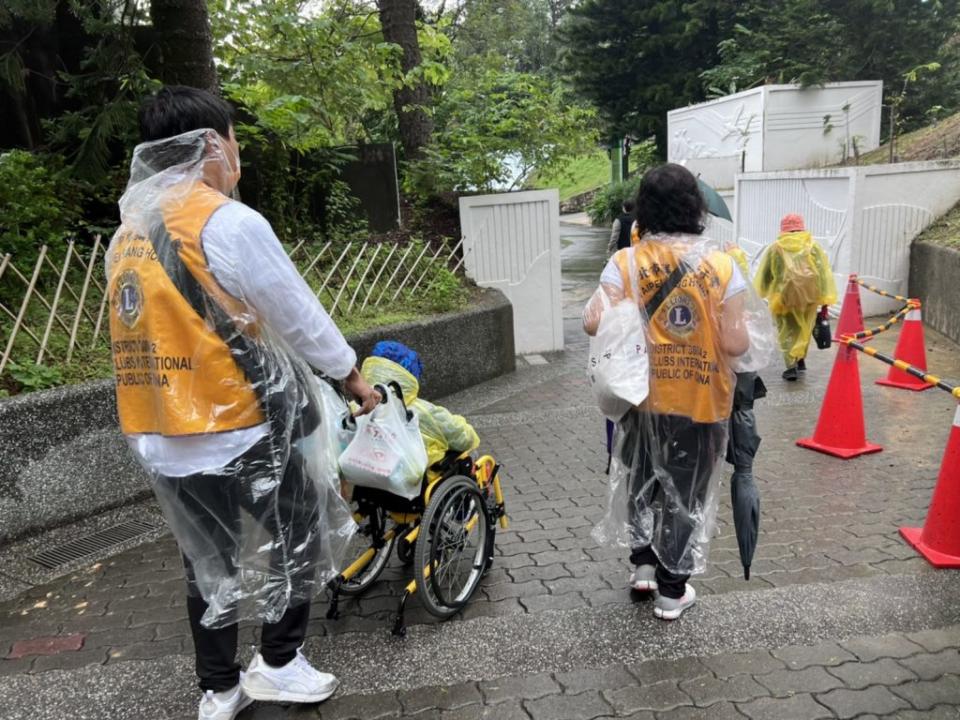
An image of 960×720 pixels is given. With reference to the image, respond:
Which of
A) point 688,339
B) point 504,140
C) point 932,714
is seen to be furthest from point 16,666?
point 504,140

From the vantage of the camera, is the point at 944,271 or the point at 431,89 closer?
the point at 944,271

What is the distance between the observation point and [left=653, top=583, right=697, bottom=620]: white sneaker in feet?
9.16

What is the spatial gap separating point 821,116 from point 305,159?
37.2 ft

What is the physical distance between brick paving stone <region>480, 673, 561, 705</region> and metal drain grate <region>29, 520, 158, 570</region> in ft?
7.43

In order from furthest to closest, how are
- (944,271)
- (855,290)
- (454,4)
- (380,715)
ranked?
1. (454,4)
2. (944,271)
3. (855,290)
4. (380,715)

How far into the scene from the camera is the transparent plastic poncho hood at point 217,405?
1988 mm

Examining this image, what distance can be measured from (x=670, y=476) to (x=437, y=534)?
2.99 feet

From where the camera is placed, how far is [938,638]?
262 centimetres

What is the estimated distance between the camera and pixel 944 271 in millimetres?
7711

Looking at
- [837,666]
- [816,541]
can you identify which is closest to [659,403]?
[837,666]

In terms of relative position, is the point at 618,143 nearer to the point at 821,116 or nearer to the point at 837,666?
the point at 821,116

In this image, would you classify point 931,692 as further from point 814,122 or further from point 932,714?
point 814,122

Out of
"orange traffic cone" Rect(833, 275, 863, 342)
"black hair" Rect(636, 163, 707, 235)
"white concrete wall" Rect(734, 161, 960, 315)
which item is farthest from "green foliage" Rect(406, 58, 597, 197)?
"black hair" Rect(636, 163, 707, 235)

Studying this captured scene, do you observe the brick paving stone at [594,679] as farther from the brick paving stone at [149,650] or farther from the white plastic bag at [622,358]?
the brick paving stone at [149,650]
